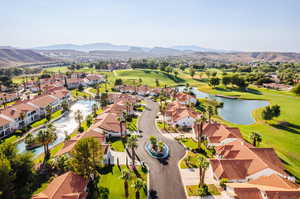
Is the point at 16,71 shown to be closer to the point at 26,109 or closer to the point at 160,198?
the point at 26,109

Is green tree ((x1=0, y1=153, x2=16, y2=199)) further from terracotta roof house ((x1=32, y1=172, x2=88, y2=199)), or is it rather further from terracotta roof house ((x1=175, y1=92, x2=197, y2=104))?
terracotta roof house ((x1=175, y1=92, x2=197, y2=104))

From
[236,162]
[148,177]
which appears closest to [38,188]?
[148,177]

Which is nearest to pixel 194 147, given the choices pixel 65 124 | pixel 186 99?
pixel 186 99

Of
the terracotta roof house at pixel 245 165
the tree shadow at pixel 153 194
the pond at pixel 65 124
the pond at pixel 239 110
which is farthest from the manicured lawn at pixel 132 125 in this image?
the pond at pixel 239 110

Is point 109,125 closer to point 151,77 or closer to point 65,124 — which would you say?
point 65,124

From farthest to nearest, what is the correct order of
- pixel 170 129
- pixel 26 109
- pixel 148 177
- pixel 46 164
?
pixel 26 109 < pixel 170 129 < pixel 46 164 < pixel 148 177

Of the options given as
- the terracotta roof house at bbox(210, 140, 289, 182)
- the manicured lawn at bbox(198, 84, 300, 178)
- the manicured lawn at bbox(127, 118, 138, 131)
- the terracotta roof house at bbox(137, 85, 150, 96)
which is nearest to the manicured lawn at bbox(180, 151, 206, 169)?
the terracotta roof house at bbox(210, 140, 289, 182)
